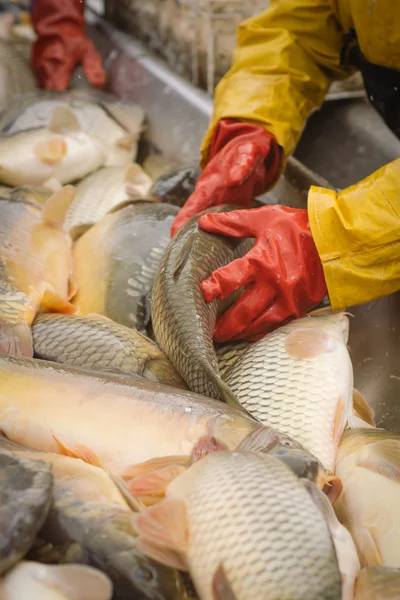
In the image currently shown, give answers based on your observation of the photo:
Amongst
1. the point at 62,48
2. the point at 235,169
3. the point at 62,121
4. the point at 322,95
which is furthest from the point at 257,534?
the point at 62,48

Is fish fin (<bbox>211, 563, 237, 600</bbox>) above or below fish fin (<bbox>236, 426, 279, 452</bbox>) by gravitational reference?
below

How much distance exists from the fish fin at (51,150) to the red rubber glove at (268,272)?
113 centimetres

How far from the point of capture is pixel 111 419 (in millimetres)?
1104

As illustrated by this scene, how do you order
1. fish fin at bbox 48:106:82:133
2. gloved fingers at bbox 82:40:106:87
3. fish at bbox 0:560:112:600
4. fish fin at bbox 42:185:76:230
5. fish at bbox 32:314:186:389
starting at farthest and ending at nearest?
gloved fingers at bbox 82:40:106:87 < fish fin at bbox 48:106:82:133 < fish fin at bbox 42:185:76:230 < fish at bbox 32:314:186:389 < fish at bbox 0:560:112:600

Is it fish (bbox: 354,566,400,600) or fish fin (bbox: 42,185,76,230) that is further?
fish fin (bbox: 42,185,76,230)

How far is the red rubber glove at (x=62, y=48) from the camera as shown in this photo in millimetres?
3439

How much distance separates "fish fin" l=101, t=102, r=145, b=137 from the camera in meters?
2.91

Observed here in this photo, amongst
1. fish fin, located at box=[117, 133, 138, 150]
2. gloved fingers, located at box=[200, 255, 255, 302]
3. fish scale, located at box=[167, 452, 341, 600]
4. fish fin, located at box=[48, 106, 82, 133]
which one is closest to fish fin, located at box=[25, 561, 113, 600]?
fish scale, located at box=[167, 452, 341, 600]

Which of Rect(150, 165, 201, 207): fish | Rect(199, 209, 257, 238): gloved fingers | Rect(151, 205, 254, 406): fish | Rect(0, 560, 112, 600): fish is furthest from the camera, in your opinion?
Rect(150, 165, 201, 207): fish

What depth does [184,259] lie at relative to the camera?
1499 millimetres

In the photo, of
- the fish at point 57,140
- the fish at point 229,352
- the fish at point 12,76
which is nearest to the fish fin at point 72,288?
the fish at point 229,352

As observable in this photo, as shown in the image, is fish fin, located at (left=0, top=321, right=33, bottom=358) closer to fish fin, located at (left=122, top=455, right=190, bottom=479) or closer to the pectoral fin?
fish fin, located at (left=122, top=455, right=190, bottom=479)

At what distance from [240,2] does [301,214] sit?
1.55 meters

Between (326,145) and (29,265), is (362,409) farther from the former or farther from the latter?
(326,145)
